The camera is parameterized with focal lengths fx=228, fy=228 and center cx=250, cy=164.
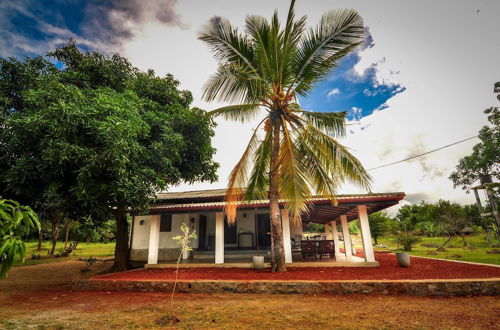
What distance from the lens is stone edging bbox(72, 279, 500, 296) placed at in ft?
19.0

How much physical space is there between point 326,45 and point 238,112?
400cm

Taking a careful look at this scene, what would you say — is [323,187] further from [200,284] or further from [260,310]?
[200,284]

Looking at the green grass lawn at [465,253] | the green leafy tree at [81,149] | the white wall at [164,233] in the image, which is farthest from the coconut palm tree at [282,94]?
the green grass lawn at [465,253]

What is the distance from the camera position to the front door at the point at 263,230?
1440 centimetres

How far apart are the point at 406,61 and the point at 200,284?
1417 cm

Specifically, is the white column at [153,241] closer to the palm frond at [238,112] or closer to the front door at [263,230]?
the front door at [263,230]

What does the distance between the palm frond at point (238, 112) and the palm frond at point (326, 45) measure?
1621mm

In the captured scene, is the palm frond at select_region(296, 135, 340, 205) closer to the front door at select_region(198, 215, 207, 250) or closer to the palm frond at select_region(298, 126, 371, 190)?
the palm frond at select_region(298, 126, 371, 190)

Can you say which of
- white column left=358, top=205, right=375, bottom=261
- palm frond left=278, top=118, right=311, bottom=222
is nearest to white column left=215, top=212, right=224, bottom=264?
palm frond left=278, top=118, right=311, bottom=222

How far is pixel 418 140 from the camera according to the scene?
21.5 metres

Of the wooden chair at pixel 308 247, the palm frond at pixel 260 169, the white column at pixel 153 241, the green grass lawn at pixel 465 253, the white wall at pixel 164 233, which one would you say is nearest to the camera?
the palm frond at pixel 260 169

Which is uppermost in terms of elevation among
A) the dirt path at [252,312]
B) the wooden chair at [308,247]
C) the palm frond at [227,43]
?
the palm frond at [227,43]

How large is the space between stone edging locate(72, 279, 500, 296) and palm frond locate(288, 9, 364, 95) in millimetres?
6680

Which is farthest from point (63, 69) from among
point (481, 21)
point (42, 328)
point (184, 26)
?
point (481, 21)
